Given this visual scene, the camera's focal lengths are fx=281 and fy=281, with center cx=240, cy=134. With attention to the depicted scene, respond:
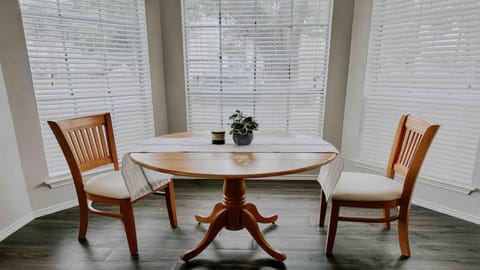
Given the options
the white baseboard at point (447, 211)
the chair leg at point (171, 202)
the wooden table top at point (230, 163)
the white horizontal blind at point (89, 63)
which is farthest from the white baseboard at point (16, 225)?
the white baseboard at point (447, 211)

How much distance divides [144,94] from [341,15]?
2059 mm

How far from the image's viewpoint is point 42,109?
2232mm

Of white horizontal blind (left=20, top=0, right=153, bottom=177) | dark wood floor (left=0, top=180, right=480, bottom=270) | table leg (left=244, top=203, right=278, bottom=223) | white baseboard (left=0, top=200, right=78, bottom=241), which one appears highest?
white horizontal blind (left=20, top=0, right=153, bottom=177)

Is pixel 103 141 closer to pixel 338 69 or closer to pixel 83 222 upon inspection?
pixel 83 222

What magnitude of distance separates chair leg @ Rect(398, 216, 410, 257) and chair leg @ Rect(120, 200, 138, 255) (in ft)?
Result: 5.40

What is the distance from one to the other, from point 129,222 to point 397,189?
5.41 feet

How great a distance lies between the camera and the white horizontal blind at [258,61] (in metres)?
2.73

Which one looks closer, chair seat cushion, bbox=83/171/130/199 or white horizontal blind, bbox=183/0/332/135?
chair seat cushion, bbox=83/171/130/199

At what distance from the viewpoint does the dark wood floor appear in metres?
1.72

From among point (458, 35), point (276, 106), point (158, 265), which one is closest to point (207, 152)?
point (158, 265)

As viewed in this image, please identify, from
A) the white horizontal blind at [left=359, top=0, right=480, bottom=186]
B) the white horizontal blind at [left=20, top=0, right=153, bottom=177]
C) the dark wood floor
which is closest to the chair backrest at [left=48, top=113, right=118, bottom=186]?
the dark wood floor

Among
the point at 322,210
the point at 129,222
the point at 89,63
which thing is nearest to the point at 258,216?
the point at 322,210

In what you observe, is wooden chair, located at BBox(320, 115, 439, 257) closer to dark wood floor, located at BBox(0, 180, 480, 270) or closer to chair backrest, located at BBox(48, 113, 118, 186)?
dark wood floor, located at BBox(0, 180, 480, 270)

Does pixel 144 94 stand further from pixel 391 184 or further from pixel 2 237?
pixel 391 184
